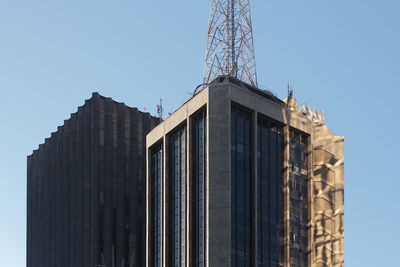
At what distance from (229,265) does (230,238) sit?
210 inches

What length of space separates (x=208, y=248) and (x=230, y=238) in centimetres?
462

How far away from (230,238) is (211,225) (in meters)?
4.40

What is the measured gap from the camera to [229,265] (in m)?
197

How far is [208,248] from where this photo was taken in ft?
651

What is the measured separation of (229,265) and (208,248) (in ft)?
17.3

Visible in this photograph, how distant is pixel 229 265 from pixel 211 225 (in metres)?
8.51

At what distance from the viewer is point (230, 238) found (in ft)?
652

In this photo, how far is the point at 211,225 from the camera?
199375 millimetres
